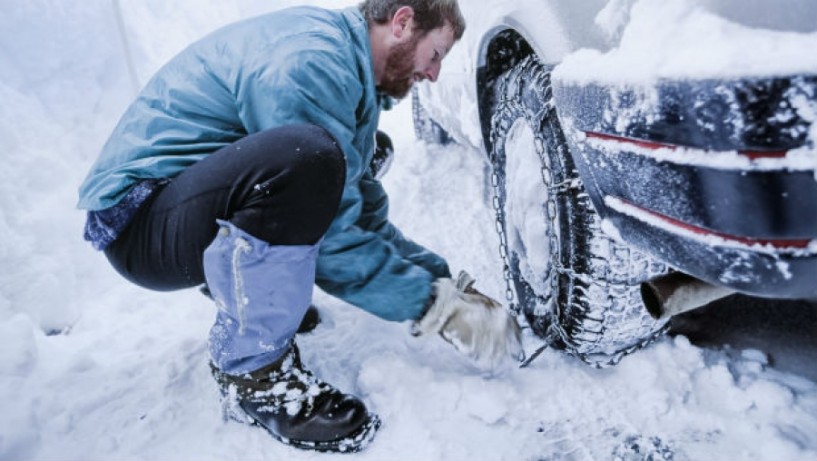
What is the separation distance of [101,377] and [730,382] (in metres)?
1.67

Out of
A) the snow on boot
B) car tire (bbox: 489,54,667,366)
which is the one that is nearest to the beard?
car tire (bbox: 489,54,667,366)

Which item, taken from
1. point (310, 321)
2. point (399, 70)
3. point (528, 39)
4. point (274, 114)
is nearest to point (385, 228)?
point (310, 321)

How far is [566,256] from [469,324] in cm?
31

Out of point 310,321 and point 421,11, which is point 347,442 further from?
point 421,11

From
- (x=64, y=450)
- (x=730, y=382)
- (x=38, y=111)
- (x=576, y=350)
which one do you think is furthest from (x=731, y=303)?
(x=38, y=111)

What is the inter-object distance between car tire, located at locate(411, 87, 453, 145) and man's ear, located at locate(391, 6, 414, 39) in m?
2.12

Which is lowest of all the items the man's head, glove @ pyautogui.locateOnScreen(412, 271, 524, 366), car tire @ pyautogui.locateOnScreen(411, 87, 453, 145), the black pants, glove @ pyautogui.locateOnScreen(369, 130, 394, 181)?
car tire @ pyautogui.locateOnScreen(411, 87, 453, 145)

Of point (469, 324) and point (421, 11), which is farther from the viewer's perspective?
point (421, 11)

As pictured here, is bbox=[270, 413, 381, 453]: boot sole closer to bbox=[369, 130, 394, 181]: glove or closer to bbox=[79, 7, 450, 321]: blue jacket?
bbox=[79, 7, 450, 321]: blue jacket

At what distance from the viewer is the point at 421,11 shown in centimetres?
134

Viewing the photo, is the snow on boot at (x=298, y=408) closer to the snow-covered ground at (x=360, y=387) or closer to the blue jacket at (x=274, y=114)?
the snow-covered ground at (x=360, y=387)

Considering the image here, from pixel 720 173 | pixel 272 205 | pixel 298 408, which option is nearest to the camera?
pixel 720 173

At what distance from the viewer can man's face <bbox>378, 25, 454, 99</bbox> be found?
4.51 ft

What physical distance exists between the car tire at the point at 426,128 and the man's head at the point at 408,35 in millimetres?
2027
